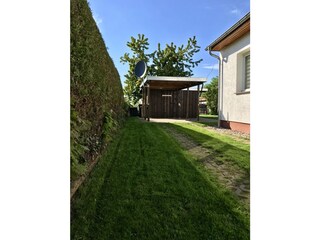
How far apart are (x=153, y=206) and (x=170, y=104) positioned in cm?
1488

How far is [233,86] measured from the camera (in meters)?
8.22

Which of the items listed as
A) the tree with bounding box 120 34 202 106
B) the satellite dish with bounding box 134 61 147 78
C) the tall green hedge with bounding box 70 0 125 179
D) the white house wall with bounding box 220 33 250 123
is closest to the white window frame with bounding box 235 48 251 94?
the white house wall with bounding box 220 33 250 123

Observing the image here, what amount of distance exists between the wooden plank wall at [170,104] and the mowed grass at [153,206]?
1337 cm

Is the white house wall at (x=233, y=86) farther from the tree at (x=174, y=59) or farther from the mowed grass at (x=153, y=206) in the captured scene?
the tree at (x=174, y=59)

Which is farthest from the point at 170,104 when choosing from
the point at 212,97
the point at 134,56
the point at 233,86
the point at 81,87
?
the point at 81,87

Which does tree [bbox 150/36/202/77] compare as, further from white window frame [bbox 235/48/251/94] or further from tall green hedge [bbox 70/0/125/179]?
tall green hedge [bbox 70/0/125/179]

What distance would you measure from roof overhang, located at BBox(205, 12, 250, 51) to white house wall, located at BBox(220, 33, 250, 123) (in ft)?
0.57

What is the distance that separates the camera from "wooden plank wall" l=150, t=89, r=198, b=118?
55.4 feet

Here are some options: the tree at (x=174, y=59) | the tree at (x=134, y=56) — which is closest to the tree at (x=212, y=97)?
the tree at (x=174, y=59)

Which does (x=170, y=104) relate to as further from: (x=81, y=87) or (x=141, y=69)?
(x=81, y=87)

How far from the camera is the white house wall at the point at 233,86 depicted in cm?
739
